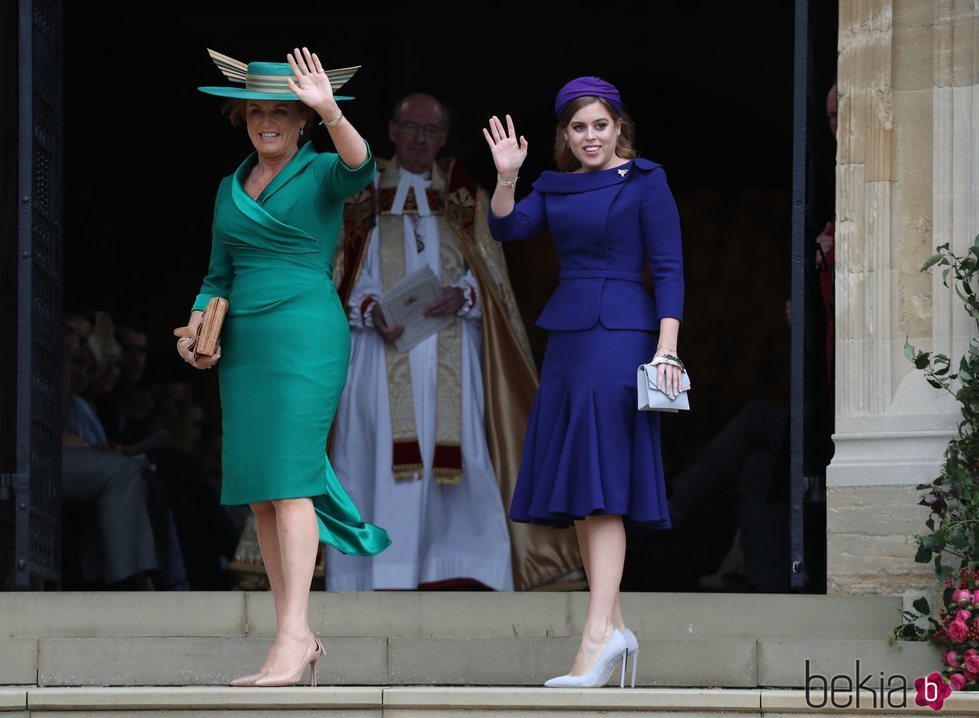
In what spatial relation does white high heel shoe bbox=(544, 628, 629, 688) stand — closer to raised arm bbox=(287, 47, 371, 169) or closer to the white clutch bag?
the white clutch bag

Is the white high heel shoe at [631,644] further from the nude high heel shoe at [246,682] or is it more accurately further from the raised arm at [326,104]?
the raised arm at [326,104]

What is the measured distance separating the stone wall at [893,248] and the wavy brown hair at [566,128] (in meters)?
1.41

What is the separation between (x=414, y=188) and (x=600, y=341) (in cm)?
329

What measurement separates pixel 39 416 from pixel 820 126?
320 centimetres

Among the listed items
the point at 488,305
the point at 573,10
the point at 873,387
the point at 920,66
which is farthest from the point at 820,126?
the point at 573,10

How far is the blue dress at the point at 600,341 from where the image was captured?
293 inches

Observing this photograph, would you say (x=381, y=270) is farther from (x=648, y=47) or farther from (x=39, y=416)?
(x=648, y=47)

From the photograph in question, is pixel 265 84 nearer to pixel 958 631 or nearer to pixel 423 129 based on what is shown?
pixel 958 631

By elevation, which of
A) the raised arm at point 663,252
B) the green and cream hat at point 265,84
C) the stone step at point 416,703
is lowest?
the stone step at point 416,703

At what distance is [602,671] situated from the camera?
23.8ft

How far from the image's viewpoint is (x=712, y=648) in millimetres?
7844

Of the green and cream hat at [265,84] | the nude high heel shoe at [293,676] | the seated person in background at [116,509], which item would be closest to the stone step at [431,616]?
the nude high heel shoe at [293,676]

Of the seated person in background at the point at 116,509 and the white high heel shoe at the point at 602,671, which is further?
the seated person in background at the point at 116,509

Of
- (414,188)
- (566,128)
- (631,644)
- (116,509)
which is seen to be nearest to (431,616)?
(631,644)
